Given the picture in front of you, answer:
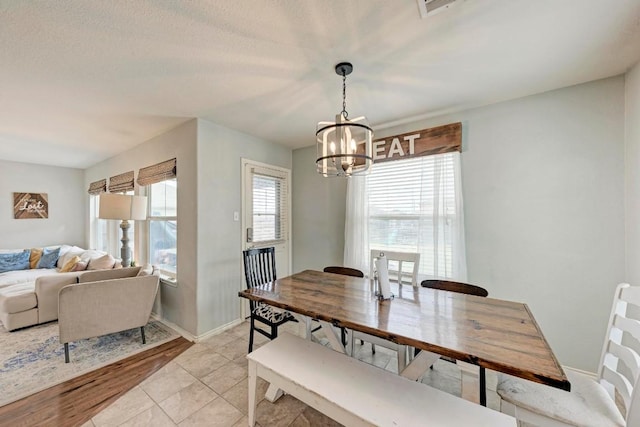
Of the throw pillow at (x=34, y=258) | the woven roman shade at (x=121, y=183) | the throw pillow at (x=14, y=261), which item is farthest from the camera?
the throw pillow at (x=34, y=258)

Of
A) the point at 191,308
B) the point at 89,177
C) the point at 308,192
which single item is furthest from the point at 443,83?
the point at 89,177

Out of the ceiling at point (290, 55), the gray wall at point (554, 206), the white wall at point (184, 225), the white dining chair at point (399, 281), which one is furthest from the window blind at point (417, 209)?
the white wall at point (184, 225)

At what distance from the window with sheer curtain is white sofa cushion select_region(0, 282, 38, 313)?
3.84m

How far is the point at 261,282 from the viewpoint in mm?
2562

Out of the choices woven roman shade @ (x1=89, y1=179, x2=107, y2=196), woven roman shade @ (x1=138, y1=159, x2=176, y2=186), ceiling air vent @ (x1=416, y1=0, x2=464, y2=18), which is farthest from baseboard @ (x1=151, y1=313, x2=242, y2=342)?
ceiling air vent @ (x1=416, y1=0, x2=464, y2=18)

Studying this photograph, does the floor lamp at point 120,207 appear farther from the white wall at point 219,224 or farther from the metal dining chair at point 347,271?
the metal dining chair at point 347,271

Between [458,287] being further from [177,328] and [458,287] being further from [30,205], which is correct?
[30,205]

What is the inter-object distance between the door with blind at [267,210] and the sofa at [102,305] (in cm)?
110

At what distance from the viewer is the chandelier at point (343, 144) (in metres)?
1.62

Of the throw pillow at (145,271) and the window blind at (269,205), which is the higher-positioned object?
the window blind at (269,205)

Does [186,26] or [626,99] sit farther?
[626,99]

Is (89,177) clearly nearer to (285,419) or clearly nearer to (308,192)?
(308,192)

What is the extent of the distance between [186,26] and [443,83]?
195cm

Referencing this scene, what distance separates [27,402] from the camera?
1850mm
